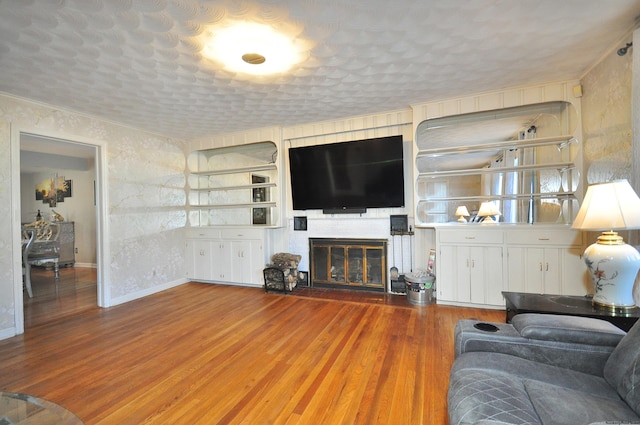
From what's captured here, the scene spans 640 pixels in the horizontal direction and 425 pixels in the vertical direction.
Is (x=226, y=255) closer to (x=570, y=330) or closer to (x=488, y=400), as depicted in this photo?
(x=488, y=400)

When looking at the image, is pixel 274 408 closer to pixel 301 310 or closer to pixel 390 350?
pixel 390 350

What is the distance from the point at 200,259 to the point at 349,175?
2934 millimetres

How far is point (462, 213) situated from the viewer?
3537 mm

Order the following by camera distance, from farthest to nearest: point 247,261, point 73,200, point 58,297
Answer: point 73,200 < point 247,261 < point 58,297

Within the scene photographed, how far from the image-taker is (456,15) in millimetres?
1885

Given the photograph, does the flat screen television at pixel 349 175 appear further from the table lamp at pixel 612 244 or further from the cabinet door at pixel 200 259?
the table lamp at pixel 612 244

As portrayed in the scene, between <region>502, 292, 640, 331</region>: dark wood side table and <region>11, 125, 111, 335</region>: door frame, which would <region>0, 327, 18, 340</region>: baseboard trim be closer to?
<region>11, 125, 111, 335</region>: door frame

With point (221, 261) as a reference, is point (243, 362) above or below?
below

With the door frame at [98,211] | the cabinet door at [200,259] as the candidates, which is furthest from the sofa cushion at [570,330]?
the door frame at [98,211]

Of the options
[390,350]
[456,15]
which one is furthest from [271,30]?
[390,350]

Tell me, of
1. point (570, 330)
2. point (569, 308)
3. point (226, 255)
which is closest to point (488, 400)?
point (570, 330)

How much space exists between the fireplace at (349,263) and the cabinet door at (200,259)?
1.80 meters

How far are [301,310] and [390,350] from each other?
4.25ft

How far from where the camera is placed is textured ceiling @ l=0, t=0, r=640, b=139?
1798mm
